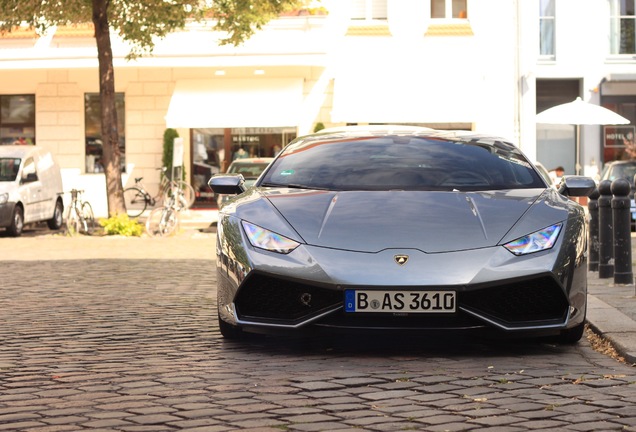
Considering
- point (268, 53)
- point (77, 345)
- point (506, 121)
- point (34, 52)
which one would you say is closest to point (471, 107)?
point (506, 121)

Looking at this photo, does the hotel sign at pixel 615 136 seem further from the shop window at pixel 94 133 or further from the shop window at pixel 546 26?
the shop window at pixel 94 133

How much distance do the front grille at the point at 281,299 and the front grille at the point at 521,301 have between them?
74cm

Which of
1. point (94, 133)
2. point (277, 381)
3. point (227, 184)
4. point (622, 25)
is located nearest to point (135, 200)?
point (94, 133)

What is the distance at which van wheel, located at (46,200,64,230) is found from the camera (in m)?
28.8

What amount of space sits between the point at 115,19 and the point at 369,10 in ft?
31.4

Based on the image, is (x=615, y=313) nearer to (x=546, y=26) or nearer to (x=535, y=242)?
(x=535, y=242)

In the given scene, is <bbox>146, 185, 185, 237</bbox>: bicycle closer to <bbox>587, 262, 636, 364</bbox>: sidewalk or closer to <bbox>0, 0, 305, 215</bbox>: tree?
<bbox>0, 0, 305, 215</bbox>: tree

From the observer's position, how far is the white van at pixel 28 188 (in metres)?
25.7

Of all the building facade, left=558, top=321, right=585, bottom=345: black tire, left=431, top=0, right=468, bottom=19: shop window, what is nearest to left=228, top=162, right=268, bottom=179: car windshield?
the building facade

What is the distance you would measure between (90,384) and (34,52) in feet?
91.3

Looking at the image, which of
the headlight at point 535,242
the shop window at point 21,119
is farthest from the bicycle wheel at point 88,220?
the headlight at point 535,242

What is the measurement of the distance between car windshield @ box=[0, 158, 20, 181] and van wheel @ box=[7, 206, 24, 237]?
778 millimetres

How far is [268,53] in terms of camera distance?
107 ft

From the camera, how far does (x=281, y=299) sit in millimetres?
7285
